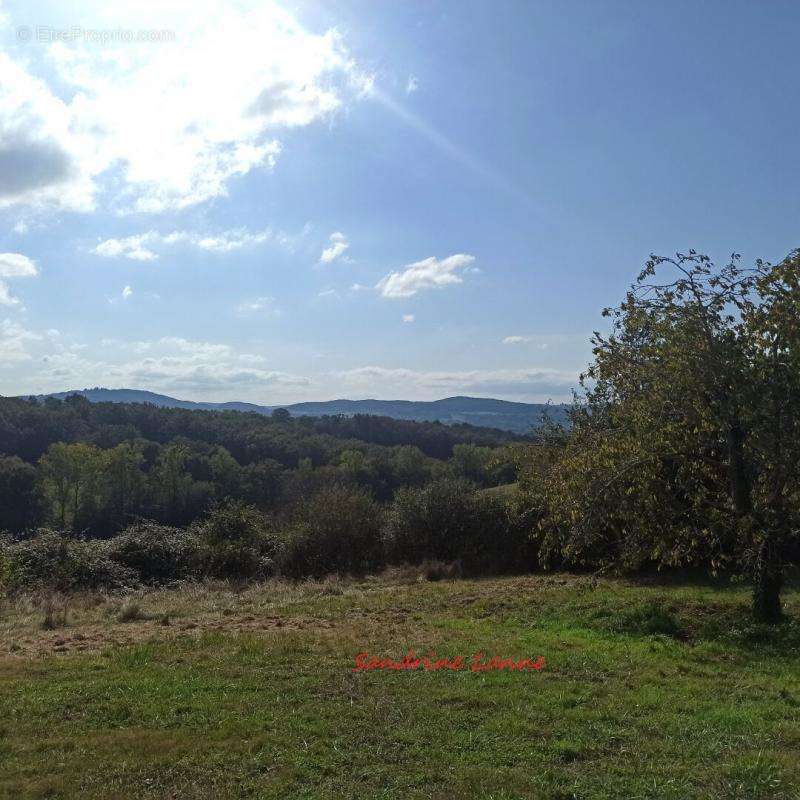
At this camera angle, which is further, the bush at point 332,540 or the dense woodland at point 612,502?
the bush at point 332,540

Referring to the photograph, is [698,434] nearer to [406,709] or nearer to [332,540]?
[406,709]

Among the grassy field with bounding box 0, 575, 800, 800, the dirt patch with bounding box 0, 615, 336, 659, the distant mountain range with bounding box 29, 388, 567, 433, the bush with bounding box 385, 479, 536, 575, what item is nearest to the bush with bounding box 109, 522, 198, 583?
the bush with bounding box 385, 479, 536, 575

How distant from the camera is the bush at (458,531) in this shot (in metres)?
21.7

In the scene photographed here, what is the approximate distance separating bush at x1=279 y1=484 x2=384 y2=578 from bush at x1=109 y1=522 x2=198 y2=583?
121 inches

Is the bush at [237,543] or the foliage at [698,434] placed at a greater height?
the foliage at [698,434]

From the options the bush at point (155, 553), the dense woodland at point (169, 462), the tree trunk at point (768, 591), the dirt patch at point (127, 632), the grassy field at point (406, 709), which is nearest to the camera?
the grassy field at point (406, 709)

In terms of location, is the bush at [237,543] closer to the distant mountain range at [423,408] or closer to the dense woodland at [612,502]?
the dense woodland at [612,502]

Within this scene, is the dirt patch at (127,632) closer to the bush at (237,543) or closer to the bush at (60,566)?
the bush at (60,566)

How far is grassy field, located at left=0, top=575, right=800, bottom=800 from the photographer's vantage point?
479 centimetres

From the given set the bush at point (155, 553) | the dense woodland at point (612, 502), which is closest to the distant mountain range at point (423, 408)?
the dense woodland at point (612, 502)

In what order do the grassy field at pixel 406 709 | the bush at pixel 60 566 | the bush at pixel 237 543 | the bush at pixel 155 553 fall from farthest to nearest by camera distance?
1. the bush at pixel 237 543
2. the bush at pixel 155 553
3. the bush at pixel 60 566
4. the grassy field at pixel 406 709

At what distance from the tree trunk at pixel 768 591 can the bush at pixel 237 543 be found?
→ 1518 cm

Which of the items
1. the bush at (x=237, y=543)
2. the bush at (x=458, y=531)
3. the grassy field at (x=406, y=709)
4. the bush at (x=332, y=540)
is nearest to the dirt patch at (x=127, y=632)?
the grassy field at (x=406, y=709)

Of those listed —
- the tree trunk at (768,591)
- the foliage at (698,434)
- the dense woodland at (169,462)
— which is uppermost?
the foliage at (698,434)
